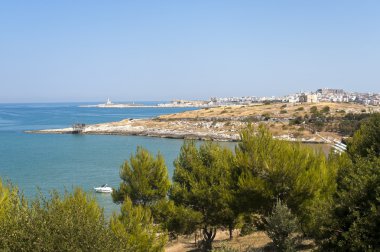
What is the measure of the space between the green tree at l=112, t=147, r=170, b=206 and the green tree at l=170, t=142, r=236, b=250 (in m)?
1.56

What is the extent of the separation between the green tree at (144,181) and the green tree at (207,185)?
1.56 meters

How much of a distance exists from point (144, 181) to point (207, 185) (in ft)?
15.2

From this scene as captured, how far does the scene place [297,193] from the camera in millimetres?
18000

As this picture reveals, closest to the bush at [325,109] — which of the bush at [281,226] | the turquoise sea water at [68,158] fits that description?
the turquoise sea water at [68,158]

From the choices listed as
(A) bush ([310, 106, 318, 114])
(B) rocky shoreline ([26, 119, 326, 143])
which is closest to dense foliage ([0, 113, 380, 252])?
(B) rocky shoreline ([26, 119, 326, 143])

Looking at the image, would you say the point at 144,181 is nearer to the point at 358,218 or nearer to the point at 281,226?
the point at 281,226

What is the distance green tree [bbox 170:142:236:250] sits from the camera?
20609 mm

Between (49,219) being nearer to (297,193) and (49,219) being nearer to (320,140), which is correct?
(297,193)

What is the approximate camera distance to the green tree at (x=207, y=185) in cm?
2061

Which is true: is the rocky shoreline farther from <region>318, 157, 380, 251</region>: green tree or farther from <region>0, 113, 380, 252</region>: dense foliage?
<region>318, 157, 380, 251</region>: green tree

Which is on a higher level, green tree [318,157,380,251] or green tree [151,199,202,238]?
green tree [318,157,380,251]

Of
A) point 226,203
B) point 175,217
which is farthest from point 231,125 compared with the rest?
point 226,203

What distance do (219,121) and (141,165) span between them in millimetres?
77033

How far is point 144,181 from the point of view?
24.0 metres
